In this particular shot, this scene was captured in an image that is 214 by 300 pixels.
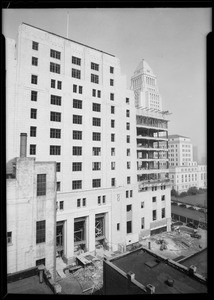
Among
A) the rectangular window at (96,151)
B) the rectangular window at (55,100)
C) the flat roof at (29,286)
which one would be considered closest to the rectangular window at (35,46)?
the rectangular window at (55,100)

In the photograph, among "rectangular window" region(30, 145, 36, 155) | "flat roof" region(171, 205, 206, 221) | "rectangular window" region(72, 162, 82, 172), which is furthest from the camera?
"flat roof" region(171, 205, 206, 221)

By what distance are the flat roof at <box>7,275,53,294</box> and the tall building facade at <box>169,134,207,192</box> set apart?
187 feet

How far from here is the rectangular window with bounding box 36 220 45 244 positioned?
18406 mm

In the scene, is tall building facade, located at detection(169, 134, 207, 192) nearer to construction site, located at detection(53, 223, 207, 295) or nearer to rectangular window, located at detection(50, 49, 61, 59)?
construction site, located at detection(53, 223, 207, 295)

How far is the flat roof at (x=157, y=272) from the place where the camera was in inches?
433

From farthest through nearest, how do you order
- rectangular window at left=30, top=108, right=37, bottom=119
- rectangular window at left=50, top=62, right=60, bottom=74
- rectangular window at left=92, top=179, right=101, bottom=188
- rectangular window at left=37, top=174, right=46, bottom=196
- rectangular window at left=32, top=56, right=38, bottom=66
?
rectangular window at left=92, top=179, right=101, bottom=188
rectangular window at left=50, top=62, right=60, bottom=74
rectangular window at left=32, top=56, right=38, bottom=66
rectangular window at left=30, top=108, right=37, bottom=119
rectangular window at left=37, top=174, right=46, bottom=196

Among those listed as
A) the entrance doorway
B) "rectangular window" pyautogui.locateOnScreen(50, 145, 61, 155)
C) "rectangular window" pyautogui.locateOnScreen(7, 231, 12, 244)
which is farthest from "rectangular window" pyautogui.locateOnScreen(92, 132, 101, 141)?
"rectangular window" pyautogui.locateOnScreen(7, 231, 12, 244)

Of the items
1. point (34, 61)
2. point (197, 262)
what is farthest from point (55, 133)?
point (197, 262)

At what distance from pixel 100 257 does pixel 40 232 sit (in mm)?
10658
